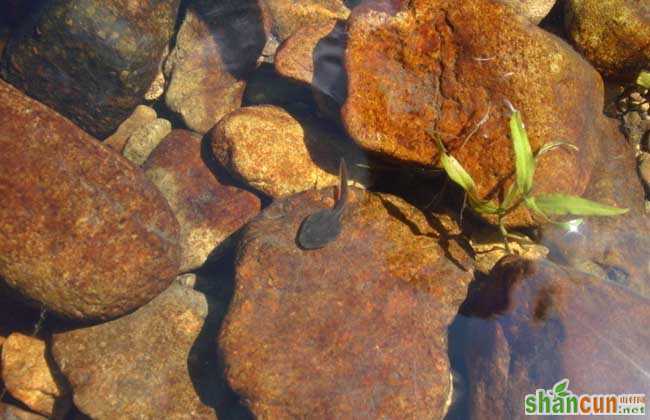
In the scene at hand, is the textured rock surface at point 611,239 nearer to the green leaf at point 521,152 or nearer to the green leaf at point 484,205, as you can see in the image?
the green leaf at point 484,205

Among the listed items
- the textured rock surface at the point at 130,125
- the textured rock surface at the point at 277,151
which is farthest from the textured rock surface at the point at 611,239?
the textured rock surface at the point at 130,125

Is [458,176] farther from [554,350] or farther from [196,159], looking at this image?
[196,159]

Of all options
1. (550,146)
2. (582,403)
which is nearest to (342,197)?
(550,146)

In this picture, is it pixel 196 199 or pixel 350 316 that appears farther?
pixel 196 199

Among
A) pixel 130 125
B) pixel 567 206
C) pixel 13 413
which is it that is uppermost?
pixel 130 125

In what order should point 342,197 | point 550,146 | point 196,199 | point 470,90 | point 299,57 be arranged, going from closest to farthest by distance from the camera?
point 550,146
point 470,90
point 342,197
point 299,57
point 196,199

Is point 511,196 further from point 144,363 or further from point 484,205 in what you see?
point 144,363
